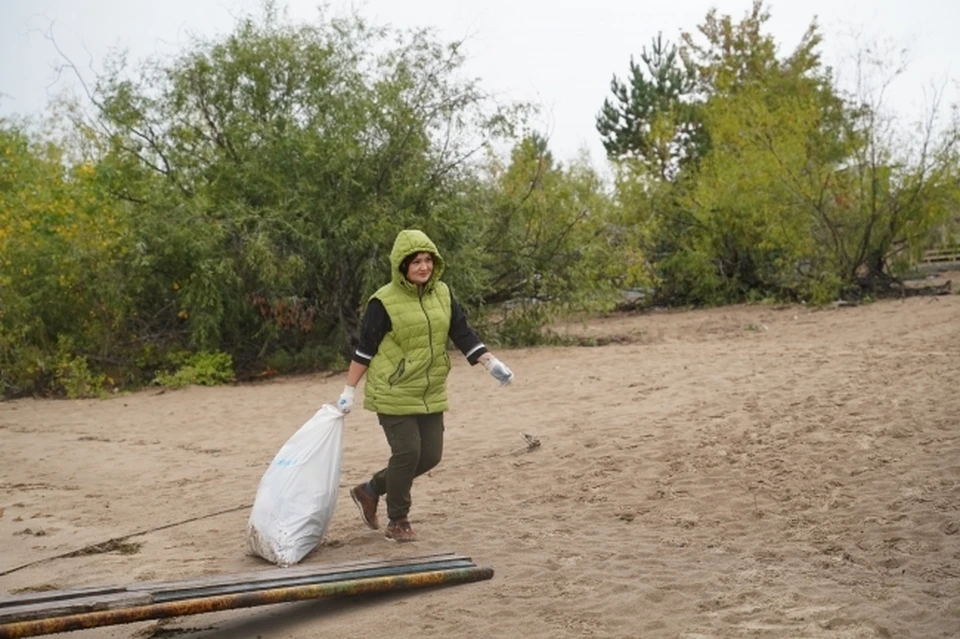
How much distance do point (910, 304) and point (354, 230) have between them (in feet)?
33.1

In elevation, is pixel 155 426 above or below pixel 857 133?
below

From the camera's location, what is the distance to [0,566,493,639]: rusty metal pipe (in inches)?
159

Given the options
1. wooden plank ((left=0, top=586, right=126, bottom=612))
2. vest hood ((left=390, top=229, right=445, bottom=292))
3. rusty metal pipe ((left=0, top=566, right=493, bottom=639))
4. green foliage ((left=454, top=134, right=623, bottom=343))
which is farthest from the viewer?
green foliage ((left=454, top=134, right=623, bottom=343))

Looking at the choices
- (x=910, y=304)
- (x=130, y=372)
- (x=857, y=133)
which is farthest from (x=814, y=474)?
(x=857, y=133)

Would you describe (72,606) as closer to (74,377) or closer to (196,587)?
(196,587)

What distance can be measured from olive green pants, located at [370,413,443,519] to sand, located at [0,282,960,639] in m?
0.28

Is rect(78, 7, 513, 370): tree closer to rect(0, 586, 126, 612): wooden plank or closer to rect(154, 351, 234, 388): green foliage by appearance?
rect(154, 351, 234, 388): green foliage

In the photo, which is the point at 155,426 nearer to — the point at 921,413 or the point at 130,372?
the point at 130,372

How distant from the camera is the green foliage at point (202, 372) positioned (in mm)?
15273

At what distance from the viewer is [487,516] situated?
675 cm

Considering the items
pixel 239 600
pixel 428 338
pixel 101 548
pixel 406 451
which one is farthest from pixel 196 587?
pixel 101 548

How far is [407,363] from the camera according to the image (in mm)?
5855

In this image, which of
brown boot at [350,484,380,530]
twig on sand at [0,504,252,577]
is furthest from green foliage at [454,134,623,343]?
brown boot at [350,484,380,530]

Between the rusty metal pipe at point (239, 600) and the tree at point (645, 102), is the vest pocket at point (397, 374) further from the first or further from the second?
the tree at point (645, 102)
